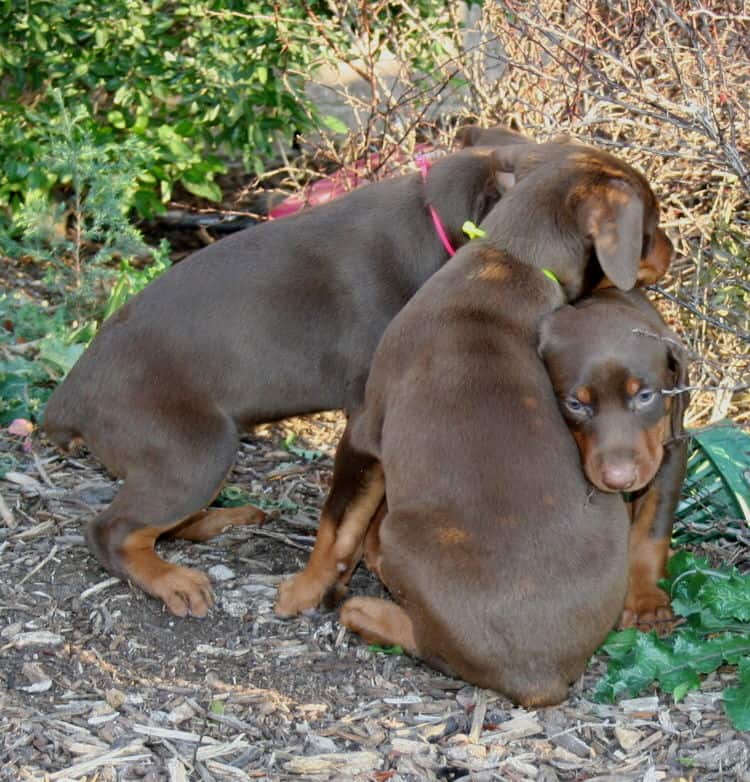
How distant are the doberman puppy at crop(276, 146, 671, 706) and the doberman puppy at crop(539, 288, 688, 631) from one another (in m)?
0.08

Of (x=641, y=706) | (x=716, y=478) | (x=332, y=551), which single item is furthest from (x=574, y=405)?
(x=716, y=478)

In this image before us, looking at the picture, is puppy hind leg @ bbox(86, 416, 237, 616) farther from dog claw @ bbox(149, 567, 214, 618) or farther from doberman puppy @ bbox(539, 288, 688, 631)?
doberman puppy @ bbox(539, 288, 688, 631)

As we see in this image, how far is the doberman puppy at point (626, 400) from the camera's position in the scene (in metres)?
4.09

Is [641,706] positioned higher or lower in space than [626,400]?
lower

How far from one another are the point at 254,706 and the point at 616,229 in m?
1.96

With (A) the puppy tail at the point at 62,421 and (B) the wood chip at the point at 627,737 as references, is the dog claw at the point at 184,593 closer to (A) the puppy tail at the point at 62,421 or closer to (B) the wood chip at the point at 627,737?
(A) the puppy tail at the point at 62,421

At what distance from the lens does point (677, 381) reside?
441cm


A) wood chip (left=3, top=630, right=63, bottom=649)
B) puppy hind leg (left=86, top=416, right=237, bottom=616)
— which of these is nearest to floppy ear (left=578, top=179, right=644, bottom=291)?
puppy hind leg (left=86, top=416, right=237, bottom=616)

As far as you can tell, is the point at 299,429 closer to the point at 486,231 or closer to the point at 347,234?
the point at 347,234

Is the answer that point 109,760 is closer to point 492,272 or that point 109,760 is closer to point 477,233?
point 492,272

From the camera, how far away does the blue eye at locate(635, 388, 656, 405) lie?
13.7 ft

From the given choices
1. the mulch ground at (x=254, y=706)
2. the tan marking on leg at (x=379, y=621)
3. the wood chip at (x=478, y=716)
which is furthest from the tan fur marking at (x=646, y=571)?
the tan marking on leg at (x=379, y=621)

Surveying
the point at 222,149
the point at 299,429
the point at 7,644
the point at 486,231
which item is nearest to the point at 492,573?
the point at 486,231

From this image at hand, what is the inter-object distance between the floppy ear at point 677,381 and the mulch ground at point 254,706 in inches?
33.0
